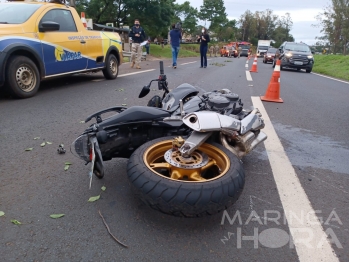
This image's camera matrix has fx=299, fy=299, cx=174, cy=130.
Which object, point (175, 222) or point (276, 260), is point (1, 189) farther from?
point (276, 260)

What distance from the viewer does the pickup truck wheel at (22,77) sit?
5531 millimetres

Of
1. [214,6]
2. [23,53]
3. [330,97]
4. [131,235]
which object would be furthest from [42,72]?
[214,6]

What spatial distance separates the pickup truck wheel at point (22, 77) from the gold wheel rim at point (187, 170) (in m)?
4.28

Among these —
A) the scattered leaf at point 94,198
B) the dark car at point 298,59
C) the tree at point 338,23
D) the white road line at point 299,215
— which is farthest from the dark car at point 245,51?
the scattered leaf at point 94,198

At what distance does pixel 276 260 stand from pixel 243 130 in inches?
44.3

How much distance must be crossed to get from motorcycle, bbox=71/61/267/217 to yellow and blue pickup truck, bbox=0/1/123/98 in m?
3.91

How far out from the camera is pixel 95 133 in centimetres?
238

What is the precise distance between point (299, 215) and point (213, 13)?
9229 centimetres

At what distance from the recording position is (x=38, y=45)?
599 centimetres

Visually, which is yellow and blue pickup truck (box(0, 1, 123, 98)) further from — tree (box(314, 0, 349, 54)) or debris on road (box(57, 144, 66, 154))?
tree (box(314, 0, 349, 54))

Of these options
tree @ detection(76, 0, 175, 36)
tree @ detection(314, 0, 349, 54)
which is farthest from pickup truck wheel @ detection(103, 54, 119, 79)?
tree @ detection(314, 0, 349, 54)

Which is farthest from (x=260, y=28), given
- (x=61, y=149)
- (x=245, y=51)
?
(x=61, y=149)

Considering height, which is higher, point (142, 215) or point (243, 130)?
point (243, 130)

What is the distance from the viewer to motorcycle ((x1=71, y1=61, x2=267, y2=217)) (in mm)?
1991
